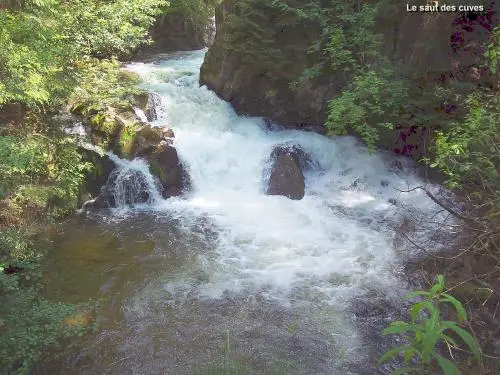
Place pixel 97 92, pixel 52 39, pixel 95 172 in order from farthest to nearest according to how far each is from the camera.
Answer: pixel 97 92 → pixel 95 172 → pixel 52 39

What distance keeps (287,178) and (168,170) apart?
9.95 ft

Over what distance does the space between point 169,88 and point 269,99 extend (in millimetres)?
3222

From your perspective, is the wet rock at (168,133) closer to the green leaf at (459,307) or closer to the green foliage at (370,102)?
the green foliage at (370,102)

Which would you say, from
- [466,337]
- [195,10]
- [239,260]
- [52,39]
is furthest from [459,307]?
[195,10]

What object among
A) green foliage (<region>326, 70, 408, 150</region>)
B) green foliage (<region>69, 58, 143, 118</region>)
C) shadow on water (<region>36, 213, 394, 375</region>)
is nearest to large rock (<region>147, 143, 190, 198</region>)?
green foliage (<region>69, 58, 143, 118</region>)

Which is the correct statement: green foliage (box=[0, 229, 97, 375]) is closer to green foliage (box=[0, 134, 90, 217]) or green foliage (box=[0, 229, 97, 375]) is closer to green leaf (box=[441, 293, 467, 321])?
green foliage (box=[0, 134, 90, 217])

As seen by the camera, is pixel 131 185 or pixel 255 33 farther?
pixel 255 33

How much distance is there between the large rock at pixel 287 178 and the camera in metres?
10.9

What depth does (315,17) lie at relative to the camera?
447 inches

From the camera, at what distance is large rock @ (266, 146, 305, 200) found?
10852mm

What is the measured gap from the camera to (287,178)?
10969 mm

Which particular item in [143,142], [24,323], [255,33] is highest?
[255,33]

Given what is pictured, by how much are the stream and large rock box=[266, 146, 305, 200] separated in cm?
23

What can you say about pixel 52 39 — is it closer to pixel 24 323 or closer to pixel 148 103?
pixel 148 103
